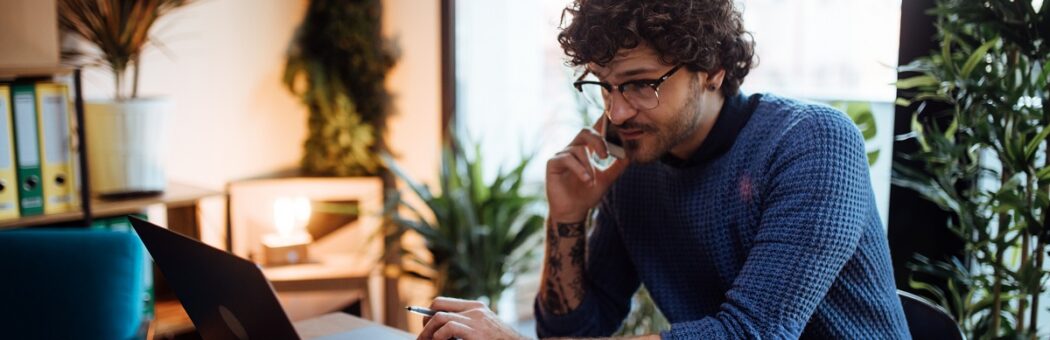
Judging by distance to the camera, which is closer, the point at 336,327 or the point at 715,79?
the point at 715,79

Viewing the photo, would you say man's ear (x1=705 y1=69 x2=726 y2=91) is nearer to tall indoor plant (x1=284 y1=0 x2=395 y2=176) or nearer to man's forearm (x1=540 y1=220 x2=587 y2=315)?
man's forearm (x1=540 y1=220 x2=587 y2=315)

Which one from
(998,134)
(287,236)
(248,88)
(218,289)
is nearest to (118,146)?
(287,236)

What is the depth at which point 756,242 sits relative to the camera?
4.85 feet

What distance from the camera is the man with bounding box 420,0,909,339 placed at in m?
1.43

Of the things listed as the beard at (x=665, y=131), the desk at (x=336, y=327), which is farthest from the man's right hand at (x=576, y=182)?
the desk at (x=336, y=327)

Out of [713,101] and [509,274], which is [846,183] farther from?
[509,274]

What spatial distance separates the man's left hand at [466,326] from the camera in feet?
4.49

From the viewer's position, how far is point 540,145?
3703 mm

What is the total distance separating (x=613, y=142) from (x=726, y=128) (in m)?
0.25

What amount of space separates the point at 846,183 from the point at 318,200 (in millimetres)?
2728

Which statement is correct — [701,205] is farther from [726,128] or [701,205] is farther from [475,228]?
[475,228]

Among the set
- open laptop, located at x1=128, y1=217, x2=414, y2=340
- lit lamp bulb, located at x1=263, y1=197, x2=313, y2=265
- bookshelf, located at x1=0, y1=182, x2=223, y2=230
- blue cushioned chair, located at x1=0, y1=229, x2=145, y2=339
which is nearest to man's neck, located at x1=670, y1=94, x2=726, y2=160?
open laptop, located at x1=128, y1=217, x2=414, y2=340

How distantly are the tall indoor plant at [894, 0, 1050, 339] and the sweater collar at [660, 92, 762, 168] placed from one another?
1.84 ft

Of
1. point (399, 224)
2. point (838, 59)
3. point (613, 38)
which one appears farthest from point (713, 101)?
point (399, 224)
